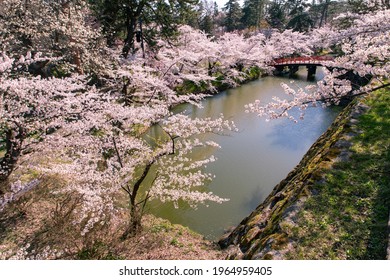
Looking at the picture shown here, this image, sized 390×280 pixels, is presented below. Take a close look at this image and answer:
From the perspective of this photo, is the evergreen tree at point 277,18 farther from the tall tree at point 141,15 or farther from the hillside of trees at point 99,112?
the tall tree at point 141,15

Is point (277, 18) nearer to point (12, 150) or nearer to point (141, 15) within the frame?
point (141, 15)

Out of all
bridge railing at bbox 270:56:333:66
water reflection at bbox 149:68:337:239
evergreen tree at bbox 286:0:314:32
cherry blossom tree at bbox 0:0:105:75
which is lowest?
water reflection at bbox 149:68:337:239

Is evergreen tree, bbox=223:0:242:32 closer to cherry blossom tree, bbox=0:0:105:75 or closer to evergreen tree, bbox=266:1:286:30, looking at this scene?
evergreen tree, bbox=266:1:286:30

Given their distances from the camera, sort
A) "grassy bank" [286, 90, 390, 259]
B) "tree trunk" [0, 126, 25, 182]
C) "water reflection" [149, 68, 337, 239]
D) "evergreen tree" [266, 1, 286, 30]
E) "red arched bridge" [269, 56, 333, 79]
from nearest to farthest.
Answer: "grassy bank" [286, 90, 390, 259] < "tree trunk" [0, 126, 25, 182] < "water reflection" [149, 68, 337, 239] < "red arched bridge" [269, 56, 333, 79] < "evergreen tree" [266, 1, 286, 30]

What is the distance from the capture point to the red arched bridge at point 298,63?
28828 millimetres

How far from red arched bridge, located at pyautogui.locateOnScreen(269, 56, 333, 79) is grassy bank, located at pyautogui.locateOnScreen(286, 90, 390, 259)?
24848 millimetres

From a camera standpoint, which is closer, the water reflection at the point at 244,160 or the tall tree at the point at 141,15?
the water reflection at the point at 244,160

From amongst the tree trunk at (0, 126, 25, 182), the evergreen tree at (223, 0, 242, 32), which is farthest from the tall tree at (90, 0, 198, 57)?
the evergreen tree at (223, 0, 242, 32)

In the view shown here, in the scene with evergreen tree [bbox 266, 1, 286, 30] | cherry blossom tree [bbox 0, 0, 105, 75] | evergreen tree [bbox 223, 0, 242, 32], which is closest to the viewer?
cherry blossom tree [bbox 0, 0, 105, 75]

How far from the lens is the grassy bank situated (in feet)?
13.5

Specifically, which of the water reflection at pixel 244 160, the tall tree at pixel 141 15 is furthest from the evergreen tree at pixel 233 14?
the tall tree at pixel 141 15

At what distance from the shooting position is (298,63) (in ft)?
97.0

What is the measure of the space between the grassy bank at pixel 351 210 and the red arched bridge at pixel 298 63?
24.8 metres

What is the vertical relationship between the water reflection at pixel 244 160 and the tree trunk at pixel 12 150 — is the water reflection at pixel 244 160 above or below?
below
